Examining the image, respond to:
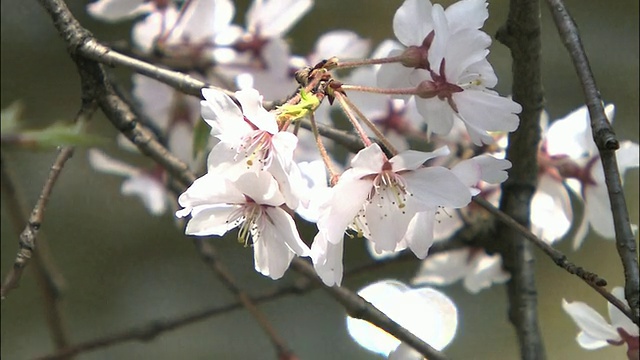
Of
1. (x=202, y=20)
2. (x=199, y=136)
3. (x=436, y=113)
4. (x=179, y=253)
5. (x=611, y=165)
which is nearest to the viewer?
(x=611, y=165)

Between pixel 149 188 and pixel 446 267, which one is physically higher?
pixel 149 188

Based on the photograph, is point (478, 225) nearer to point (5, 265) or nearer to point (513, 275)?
point (513, 275)

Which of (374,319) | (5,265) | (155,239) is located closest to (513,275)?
(374,319)

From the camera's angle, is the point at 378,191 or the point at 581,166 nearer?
the point at 378,191

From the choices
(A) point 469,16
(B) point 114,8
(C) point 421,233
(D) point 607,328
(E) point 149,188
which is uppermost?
(B) point 114,8

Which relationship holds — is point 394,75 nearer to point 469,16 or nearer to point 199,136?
point 469,16

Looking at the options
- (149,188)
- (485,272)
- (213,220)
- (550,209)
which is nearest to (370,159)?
(213,220)

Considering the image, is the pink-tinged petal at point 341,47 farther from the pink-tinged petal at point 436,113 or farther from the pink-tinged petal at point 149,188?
the pink-tinged petal at point 436,113
